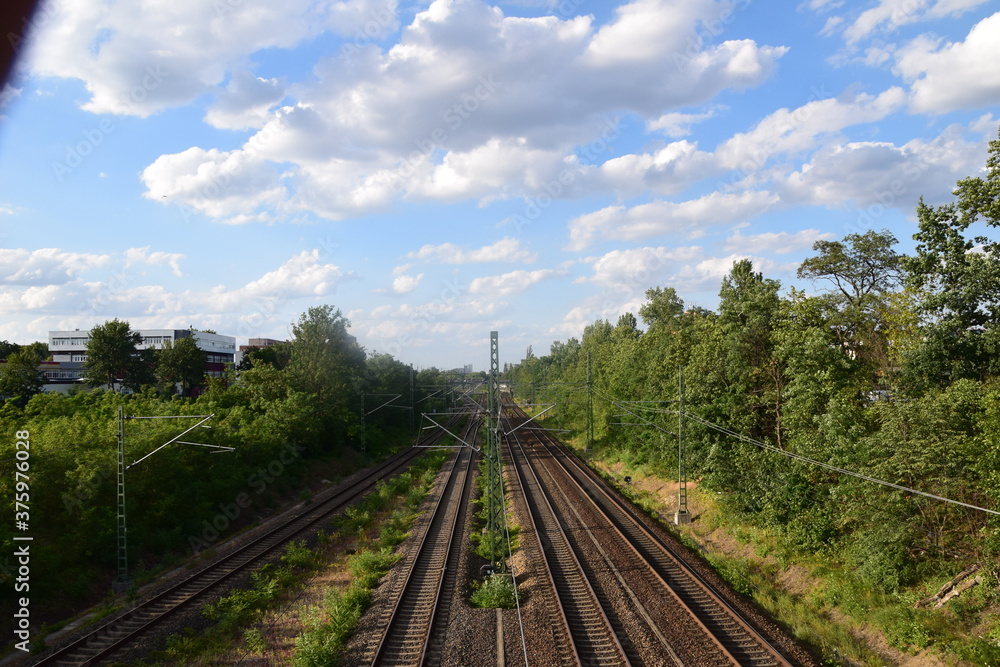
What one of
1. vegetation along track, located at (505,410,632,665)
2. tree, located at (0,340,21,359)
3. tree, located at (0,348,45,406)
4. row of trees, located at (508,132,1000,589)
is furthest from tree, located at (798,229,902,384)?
tree, located at (0,340,21,359)

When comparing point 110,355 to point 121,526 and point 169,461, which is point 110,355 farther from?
point 121,526

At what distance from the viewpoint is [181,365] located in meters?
65.4

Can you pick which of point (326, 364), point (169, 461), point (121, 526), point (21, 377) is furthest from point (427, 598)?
point (21, 377)

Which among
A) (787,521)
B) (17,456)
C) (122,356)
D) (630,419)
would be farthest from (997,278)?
(122,356)

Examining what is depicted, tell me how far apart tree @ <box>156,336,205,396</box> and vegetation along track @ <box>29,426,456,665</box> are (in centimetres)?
4148

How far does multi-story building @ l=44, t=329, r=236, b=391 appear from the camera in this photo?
81.3 meters

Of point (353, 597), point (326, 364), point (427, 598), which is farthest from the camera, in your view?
point (326, 364)

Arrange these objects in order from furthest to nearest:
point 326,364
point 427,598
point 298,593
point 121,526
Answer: point 326,364 → point 121,526 → point 298,593 → point 427,598

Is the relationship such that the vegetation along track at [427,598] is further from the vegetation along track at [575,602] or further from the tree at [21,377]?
the tree at [21,377]

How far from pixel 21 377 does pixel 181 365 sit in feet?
55.7

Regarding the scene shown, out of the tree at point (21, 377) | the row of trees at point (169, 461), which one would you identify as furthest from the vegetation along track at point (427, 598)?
the tree at point (21, 377)

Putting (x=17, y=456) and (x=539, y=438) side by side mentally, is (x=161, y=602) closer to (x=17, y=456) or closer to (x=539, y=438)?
(x=17, y=456)

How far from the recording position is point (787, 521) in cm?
2225

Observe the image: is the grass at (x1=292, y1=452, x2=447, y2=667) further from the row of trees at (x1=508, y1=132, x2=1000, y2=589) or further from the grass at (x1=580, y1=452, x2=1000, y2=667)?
the row of trees at (x1=508, y1=132, x2=1000, y2=589)
